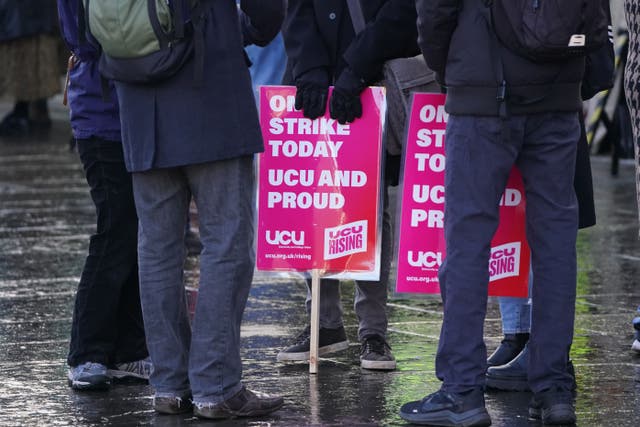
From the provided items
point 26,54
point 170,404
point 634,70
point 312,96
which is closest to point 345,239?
point 312,96

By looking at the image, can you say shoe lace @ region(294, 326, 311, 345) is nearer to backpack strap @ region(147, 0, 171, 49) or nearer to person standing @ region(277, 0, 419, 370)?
person standing @ region(277, 0, 419, 370)

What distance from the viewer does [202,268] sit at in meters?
5.10

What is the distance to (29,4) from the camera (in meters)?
16.1

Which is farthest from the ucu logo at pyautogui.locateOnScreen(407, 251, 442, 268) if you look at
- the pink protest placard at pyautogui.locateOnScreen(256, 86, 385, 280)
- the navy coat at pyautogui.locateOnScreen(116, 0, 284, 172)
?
the navy coat at pyautogui.locateOnScreen(116, 0, 284, 172)

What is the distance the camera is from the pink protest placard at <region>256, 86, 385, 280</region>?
580 cm

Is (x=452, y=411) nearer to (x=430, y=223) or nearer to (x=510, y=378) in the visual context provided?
(x=510, y=378)

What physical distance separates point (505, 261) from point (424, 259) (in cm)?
33

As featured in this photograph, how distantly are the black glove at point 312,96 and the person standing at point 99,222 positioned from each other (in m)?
0.75

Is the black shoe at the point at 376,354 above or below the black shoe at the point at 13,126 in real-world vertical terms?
below

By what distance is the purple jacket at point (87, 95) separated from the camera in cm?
550

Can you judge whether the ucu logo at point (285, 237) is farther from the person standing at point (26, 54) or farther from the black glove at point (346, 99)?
the person standing at point (26, 54)

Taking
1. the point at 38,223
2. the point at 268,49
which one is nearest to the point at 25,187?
the point at 38,223

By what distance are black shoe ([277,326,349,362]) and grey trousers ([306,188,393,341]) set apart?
0.11 feet

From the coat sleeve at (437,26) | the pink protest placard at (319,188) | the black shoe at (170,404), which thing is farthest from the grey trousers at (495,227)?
the black shoe at (170,404)
